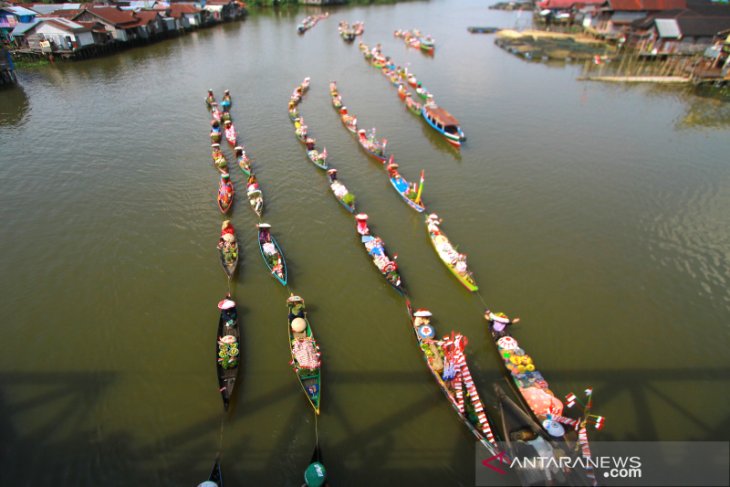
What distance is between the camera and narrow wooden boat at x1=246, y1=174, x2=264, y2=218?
28.4 meters

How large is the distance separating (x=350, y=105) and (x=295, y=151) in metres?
15.9

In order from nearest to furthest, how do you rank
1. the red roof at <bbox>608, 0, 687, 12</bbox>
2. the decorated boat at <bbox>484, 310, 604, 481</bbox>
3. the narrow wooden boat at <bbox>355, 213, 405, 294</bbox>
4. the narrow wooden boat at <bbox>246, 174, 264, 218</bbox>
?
the decorated boat at <bbox>484, 310, 604, 481</bbox>
the narrow wooden boat at <bbox>355, 213, 405, 294</bbox>
the narrow wooden boat at <bbox>246, 174, 264, 218</bbox>
the red roof at <bbox>608, 0, 687, 12</bbox>

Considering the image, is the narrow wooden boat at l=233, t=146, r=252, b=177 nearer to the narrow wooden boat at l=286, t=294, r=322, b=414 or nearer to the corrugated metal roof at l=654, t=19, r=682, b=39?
the narrow wooden boat at l=286, t=294, r=322, b=414

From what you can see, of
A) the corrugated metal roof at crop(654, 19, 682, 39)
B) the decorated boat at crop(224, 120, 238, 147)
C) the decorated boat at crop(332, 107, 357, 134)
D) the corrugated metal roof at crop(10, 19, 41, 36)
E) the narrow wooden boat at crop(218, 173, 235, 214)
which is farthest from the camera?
the corrugated metal roof at crop(654, 19, 682, 39)

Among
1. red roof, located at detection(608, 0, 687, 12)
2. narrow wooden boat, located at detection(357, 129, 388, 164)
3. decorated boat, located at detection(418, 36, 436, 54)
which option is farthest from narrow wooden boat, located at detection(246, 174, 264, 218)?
red roof, located at detection(608, 0, 687, 12)

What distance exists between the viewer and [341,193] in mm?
29609

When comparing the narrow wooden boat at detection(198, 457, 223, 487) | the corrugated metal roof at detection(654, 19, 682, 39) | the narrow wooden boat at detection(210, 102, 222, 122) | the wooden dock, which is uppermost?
the corrugated metal roof at detection(654, 19, 682, 39)

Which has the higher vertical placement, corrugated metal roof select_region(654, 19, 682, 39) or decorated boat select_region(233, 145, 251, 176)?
corrugated metal roof select_region(654, 19, 682, 39)

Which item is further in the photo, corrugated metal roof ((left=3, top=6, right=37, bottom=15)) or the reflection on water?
corrugated metal roof ((left=3, top=6, right=37, bottom=15))

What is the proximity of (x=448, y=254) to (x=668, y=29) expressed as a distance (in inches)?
2924

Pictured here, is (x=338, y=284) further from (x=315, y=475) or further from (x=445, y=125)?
(x=445, y=125)

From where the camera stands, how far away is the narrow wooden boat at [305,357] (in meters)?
16.6

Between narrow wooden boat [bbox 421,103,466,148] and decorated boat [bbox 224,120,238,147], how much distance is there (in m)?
21.4

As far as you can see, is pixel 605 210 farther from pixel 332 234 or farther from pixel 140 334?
pixel 140 334
